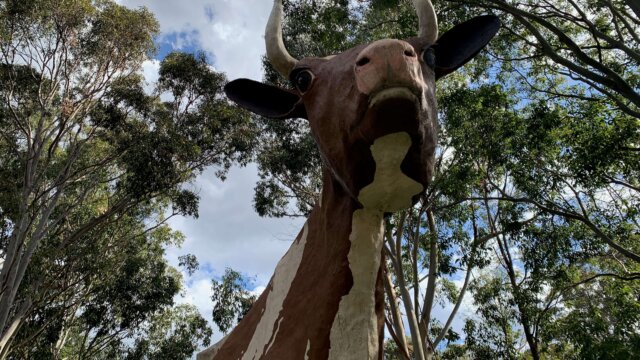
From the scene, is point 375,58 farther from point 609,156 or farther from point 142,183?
point 142,183

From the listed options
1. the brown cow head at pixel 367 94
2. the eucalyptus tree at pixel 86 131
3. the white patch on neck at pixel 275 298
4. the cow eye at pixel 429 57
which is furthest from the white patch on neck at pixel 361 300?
the eucalyptus tree at pixel 86 131

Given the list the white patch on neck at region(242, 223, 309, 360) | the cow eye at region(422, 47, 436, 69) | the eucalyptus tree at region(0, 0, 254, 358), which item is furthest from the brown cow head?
the eucalyptus tree at region(0, 0, 254, 358)

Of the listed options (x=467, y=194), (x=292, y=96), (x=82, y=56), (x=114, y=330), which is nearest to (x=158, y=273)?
(x=114, y=330)

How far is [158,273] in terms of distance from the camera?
1809 cm

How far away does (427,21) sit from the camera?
2.90 meters

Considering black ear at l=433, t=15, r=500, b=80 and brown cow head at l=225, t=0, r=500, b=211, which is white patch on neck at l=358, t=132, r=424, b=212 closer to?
brown cow head at l=225, t=0, r=500, b=211

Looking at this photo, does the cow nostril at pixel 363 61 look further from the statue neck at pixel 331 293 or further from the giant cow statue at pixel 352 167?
the statue neck at pixel 331 293

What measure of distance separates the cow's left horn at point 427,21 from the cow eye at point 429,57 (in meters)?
0.17

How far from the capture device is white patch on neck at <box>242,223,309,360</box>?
277 centimetres

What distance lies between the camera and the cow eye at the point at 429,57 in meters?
2.61

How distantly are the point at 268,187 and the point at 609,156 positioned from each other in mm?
9603

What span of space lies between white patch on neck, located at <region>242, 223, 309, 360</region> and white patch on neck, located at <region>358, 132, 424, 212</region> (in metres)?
0.72

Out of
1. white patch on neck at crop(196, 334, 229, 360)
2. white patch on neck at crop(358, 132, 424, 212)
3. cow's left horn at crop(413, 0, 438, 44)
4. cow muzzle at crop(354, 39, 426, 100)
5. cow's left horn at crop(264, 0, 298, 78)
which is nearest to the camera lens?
cow muzzle at crop(354, 39, 426, 100)

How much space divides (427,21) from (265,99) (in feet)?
3.58
